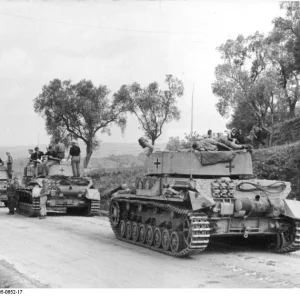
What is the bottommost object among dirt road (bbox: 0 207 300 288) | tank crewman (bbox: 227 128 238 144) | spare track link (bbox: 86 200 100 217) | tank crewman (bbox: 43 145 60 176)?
dirt road (bbox: 0 207 300 288)

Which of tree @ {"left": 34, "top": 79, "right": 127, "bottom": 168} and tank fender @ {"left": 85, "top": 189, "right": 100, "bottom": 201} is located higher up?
tree @ {"left": 34, "top": 79, "right": 127, "bottom": 168}

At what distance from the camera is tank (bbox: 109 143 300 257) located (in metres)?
11.4

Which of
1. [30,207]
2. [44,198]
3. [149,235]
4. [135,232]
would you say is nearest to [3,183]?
[30,207]

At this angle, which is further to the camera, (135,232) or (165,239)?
(135,232)

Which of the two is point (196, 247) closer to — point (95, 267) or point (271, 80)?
point (95, 267)

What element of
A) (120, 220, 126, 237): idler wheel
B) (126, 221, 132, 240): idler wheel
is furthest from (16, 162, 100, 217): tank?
(126, 221, 132, 240): idler wheel

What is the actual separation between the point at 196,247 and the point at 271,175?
480 inches

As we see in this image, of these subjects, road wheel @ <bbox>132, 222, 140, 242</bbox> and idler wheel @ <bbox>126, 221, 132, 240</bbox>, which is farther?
idler wheel @ <bbox>126, 221, 132, 240</bbox>

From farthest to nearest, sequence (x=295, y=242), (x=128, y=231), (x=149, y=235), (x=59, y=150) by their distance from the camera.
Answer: (x=59, y=150) < (x=128, y=231) < (x=149, y=235) < (x=295, y=242)

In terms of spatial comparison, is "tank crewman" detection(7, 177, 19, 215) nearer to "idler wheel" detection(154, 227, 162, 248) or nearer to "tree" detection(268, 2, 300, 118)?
"idler wheel" detection(154, 227, 162, 248)

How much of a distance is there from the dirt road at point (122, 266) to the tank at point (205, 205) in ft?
1.41

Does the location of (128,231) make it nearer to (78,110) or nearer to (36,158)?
(36,158)

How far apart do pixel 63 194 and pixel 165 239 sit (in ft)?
31.8

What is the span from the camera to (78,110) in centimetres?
4397
